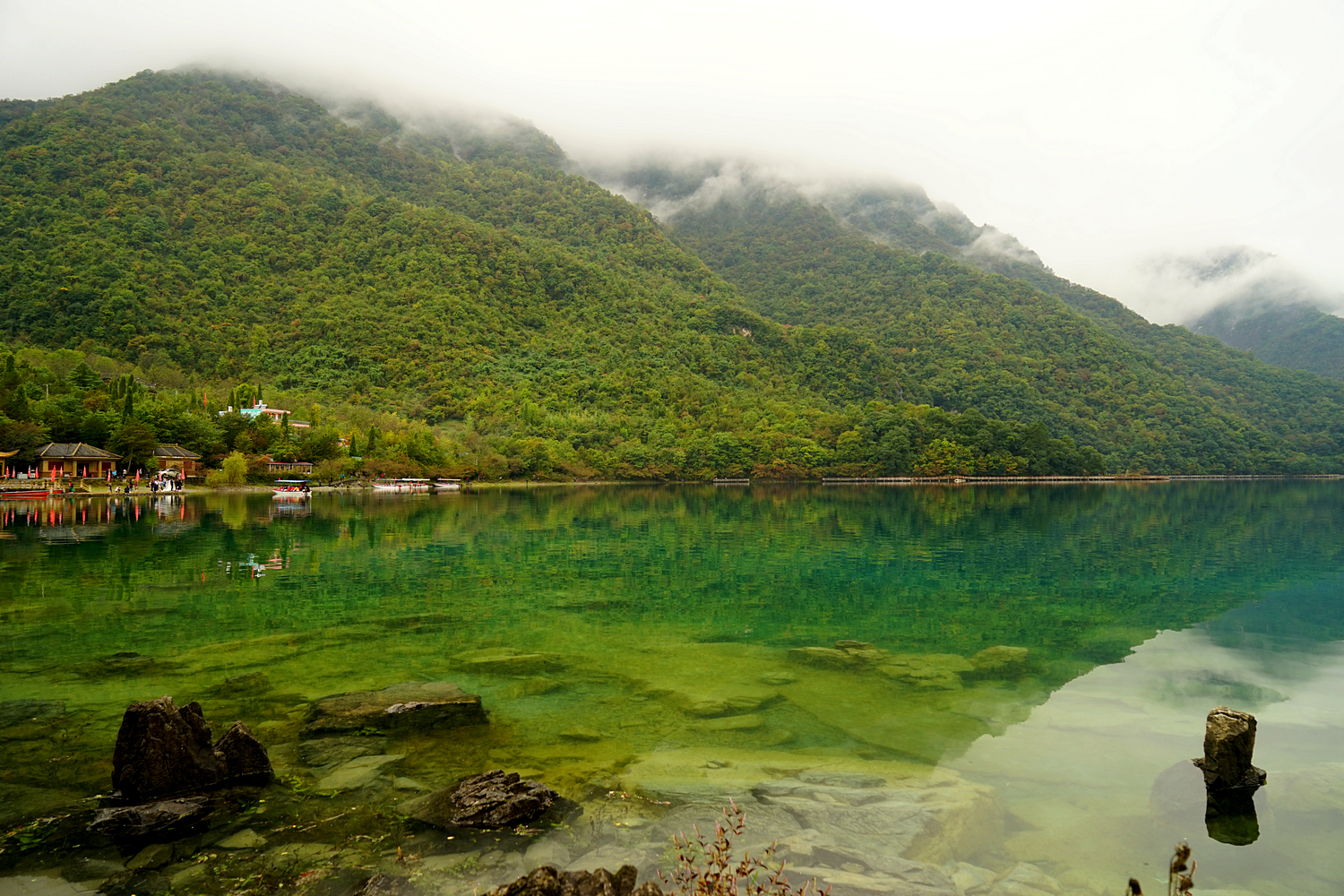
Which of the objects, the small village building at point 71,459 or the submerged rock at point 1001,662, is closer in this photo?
the submerged rock at point 1001,662

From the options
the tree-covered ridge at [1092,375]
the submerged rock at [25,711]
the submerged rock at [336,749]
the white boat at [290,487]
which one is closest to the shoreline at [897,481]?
the white boat at [290,487]

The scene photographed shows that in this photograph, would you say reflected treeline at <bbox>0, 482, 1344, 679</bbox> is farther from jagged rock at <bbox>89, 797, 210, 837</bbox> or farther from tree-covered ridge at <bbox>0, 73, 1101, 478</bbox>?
tree-covered ridge at <bbox>0, 73, 1101, 478</bbox>

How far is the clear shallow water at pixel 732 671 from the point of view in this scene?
653cm

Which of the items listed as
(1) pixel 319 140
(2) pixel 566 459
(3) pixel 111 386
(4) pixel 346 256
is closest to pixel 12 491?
(3) pixel 111 386

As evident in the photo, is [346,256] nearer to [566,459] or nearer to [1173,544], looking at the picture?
[566,459]

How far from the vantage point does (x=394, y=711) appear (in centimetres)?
858

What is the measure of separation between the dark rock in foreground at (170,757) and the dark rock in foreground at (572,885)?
3.85 metres

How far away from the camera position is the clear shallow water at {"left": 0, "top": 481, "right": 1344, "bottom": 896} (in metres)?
6.53

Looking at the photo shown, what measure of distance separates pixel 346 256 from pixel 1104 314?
171035 millimetres

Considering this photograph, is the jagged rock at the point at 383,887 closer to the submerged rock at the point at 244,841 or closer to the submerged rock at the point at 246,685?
the submerged rock at the point at 244,841

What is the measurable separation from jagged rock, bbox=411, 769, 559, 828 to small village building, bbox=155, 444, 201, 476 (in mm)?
65305

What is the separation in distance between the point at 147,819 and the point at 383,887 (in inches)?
90.2

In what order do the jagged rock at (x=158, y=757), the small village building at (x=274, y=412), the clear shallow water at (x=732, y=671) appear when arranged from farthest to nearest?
the small village building at (x=274, y=412), the clear shallow water at (x=732, y=671), the jagged rock at (x=158, y=757)

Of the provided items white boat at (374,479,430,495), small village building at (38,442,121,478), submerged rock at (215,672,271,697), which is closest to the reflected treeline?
submerged rock at (215,672,271,697)
